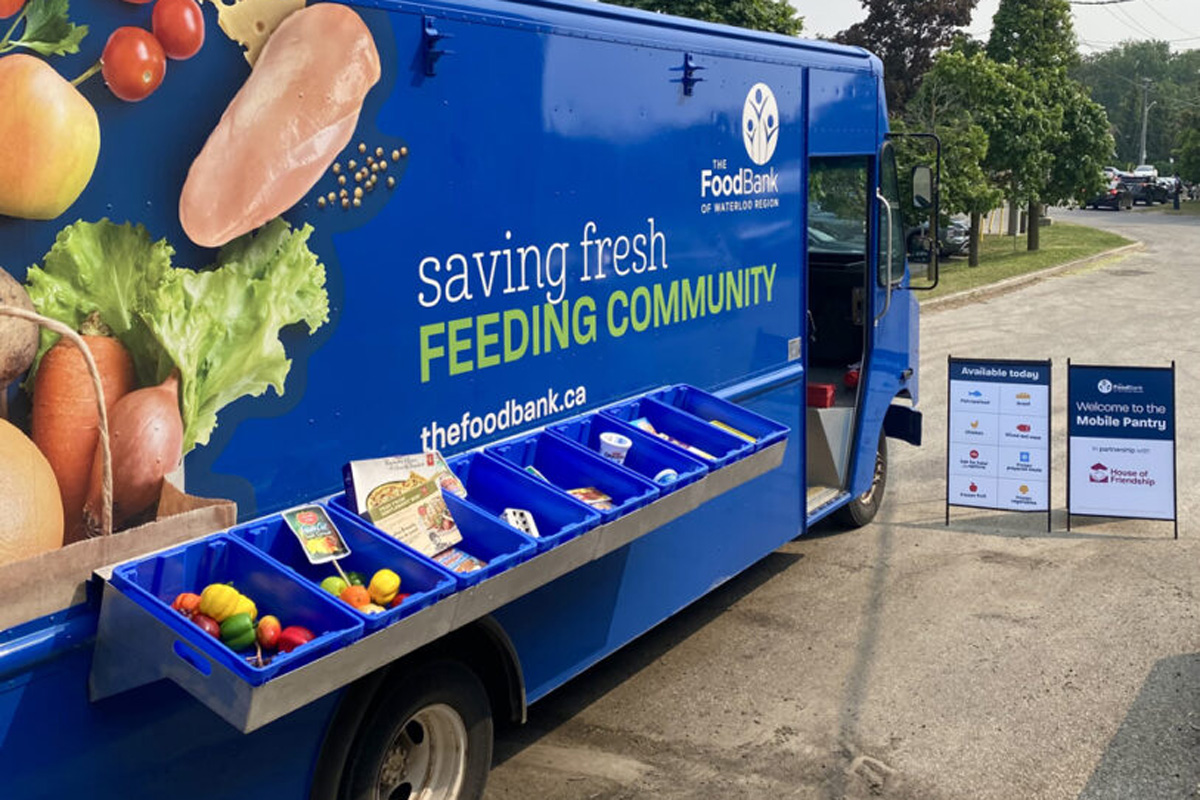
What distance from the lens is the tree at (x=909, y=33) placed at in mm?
31422

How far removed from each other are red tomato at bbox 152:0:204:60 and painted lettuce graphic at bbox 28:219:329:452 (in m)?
0.50

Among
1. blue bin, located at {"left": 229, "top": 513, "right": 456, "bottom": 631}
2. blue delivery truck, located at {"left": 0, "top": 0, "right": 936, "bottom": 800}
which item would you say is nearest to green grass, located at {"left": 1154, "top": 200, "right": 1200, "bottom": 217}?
blue delivery truck, located at {"left": 0, "top": 0, "right": 936, "bottom": 800}

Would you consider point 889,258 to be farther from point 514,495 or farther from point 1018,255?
point 1018,255

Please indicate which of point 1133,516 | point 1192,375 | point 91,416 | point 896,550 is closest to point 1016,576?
point 896,550

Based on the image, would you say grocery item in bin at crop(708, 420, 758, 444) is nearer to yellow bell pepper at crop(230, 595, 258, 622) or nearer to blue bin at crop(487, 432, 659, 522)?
blue bin at crop(487, 432, 659, 522)

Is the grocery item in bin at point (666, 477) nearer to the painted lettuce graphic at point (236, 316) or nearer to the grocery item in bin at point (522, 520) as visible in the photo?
the grocery item in bin at point (522, 520)

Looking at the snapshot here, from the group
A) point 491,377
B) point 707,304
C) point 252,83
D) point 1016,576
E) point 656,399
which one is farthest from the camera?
point 1016,576

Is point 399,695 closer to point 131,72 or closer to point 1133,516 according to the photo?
point 131,72

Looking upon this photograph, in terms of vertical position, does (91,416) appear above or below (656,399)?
above

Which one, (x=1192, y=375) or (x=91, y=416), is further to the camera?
(x=1192, y=375)

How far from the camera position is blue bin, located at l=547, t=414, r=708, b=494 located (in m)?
4.93

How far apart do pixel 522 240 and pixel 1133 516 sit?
5360mm

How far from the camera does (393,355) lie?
408 cm

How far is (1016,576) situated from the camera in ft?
24.2
